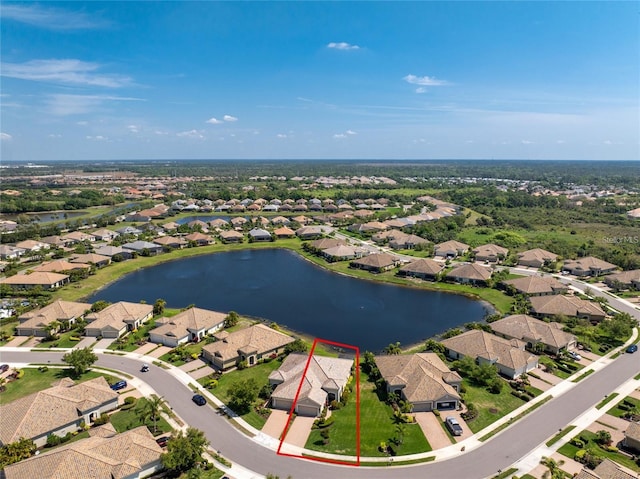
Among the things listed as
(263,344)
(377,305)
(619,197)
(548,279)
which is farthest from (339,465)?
(619,197)

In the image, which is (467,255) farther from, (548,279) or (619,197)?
(619,197)

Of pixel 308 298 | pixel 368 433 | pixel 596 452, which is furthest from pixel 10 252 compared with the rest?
pixel 596 452

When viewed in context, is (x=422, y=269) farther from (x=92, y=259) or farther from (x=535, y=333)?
(x=92, y=259)

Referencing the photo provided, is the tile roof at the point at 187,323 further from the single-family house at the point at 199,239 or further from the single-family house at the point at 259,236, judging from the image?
the single-family house at the point at 259,236

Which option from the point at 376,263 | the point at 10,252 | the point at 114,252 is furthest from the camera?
the point at 114,252

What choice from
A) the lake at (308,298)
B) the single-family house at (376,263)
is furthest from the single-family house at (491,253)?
the lake at (308,298)
